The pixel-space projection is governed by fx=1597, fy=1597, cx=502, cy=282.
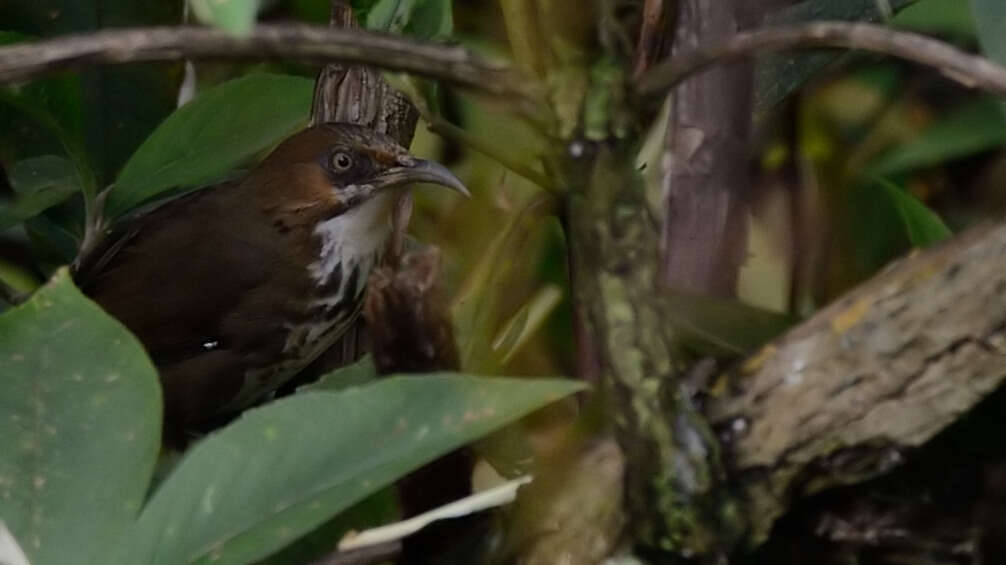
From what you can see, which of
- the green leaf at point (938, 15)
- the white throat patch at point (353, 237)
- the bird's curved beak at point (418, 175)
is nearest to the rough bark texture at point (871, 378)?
the bird's curved beak at point (418, 175)

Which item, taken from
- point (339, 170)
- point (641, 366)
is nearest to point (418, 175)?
point (339, 170)

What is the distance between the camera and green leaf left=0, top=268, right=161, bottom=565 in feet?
2.36

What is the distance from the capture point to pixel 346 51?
0.59 metres

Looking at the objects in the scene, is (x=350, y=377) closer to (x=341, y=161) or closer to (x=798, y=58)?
(x=798, y=58)

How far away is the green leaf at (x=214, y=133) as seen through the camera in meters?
1.12

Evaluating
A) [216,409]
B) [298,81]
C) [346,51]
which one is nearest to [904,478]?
[346,51]

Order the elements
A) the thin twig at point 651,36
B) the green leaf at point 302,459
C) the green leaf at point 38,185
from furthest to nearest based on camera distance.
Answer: the green leaf at point 38,185 → the thin twig at point 651,36 → the green leaf at point 302,459

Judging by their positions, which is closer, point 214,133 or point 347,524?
point 347,524

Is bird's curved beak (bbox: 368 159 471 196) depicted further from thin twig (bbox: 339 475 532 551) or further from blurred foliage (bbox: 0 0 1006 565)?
thin twig (bbox: 339 475 532 551)

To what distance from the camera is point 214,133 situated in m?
1.13

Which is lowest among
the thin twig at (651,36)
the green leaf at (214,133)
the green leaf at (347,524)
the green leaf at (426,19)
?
the green leaf at (347,524)

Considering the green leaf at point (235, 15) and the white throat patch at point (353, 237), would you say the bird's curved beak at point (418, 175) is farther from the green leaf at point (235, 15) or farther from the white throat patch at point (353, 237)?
the green leaf at point (235, 15)

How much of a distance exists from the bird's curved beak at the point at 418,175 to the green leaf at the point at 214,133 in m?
0.20

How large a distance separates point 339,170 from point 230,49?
3.37 ft
